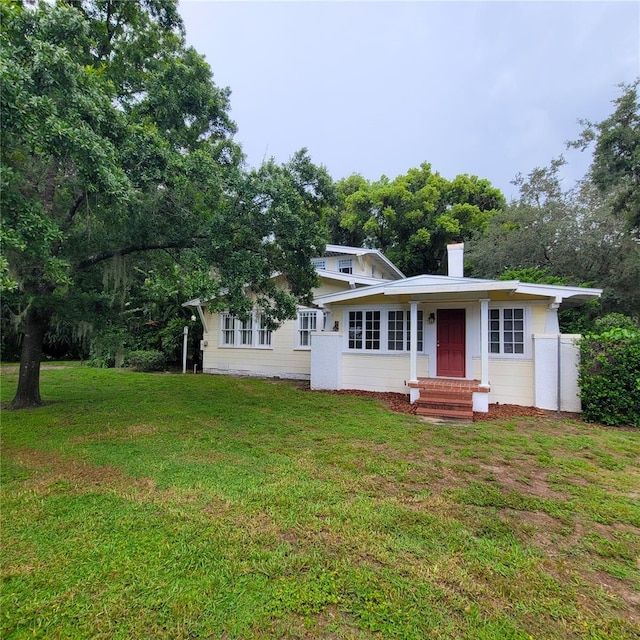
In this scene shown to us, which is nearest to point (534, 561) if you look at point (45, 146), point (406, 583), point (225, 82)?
point (406, 583)

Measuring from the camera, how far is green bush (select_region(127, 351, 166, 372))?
45.0ft

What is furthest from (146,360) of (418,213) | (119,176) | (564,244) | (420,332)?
(418,213)

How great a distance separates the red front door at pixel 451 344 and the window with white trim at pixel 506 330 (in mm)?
654

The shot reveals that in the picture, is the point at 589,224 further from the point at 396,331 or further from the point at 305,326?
the point at 305,326

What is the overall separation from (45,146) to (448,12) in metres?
10.5

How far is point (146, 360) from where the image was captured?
45.0 feet

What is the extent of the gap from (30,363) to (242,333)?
6443 millimetres

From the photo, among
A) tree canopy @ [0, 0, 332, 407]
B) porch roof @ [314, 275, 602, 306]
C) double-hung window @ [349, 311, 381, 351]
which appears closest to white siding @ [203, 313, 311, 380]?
double-hung window @ [349, 311, 381, 351]

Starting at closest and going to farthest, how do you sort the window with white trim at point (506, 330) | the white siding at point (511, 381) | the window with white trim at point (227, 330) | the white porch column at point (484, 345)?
the white porch column at point (484, 345), the white siding at point (511, 381), the window with white trim at point (506, 330), the window with white trim at point (227, 330)

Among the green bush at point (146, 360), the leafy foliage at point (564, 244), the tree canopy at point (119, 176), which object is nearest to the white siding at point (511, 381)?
the leafy foliage at point (564, 244)

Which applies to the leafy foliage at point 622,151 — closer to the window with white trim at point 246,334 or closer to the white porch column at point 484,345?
the white porch column at point 484,345

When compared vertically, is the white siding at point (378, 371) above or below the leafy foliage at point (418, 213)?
below

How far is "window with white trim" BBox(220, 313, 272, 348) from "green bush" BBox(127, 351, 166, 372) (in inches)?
115

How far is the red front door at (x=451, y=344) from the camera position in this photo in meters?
8.45
